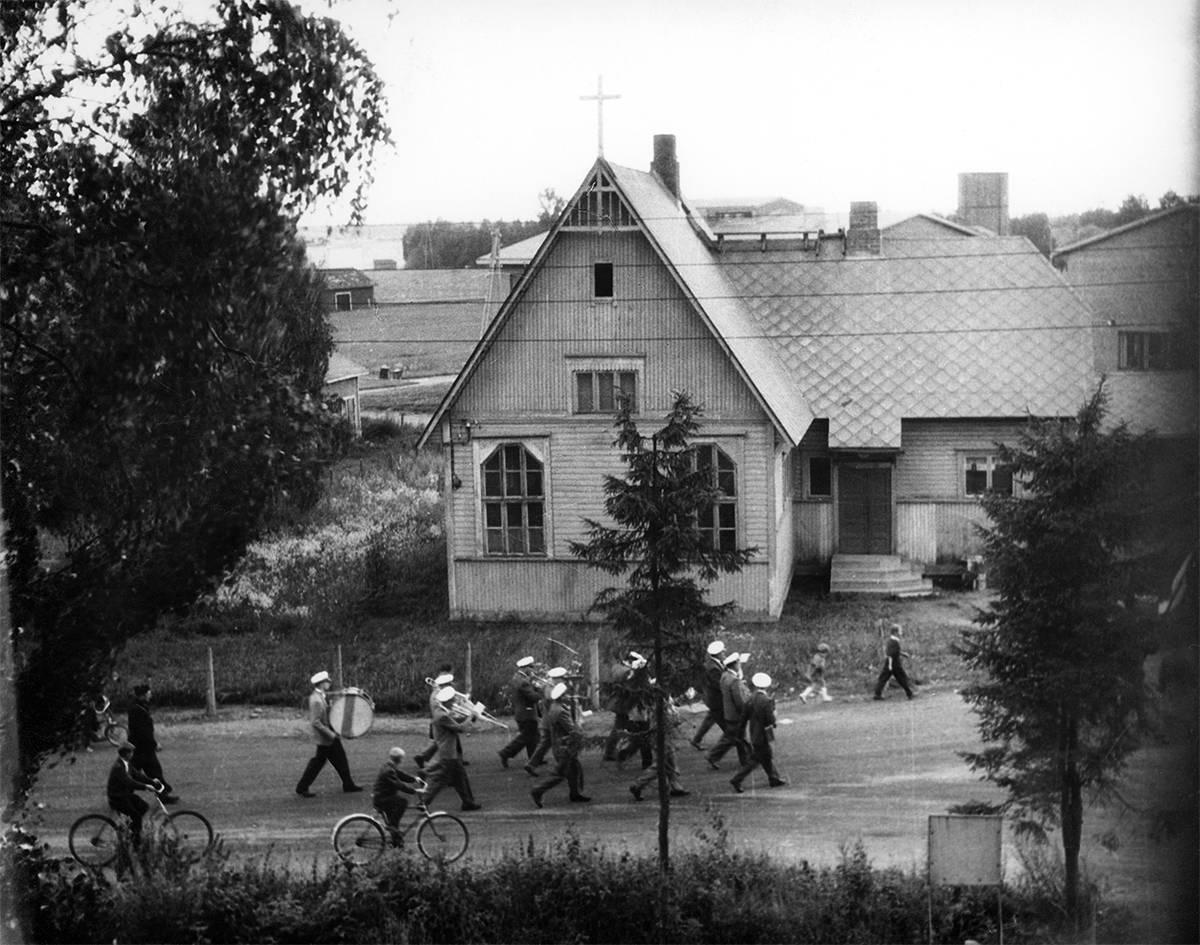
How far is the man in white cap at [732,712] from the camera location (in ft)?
44.1

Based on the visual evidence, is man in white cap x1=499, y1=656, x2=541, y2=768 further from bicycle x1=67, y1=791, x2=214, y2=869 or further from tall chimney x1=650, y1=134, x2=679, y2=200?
tall chimney x1=650, y1=134, x2=679, y2=200

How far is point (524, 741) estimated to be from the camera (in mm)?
13797

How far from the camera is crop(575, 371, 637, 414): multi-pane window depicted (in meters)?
13.9

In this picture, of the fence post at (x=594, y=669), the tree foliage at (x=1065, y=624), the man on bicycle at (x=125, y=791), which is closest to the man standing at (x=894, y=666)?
the tree foliage at (x=1065, y=624)

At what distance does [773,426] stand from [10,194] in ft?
23.1

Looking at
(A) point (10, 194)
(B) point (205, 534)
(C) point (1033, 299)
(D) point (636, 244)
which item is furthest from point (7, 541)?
(C) point (1033, 299)

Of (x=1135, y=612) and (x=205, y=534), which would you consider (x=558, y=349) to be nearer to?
(x=205, y=534)

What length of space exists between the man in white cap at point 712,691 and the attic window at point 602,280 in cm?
339

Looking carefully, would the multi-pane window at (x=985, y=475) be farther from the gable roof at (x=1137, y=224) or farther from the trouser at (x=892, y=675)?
the gable roof at (x=1137, y=224)

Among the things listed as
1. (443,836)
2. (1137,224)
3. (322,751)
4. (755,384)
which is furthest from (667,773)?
(1137,224)

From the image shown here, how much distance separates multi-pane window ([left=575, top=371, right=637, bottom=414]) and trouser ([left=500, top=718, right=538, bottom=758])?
9.68ft

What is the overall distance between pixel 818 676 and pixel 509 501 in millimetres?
3403

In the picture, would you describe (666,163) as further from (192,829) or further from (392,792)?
(192,829)

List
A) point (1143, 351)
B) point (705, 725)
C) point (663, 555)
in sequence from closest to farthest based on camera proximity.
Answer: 1. point (1143, 351)
2. point (663, 555)
3. point (705, 725)
